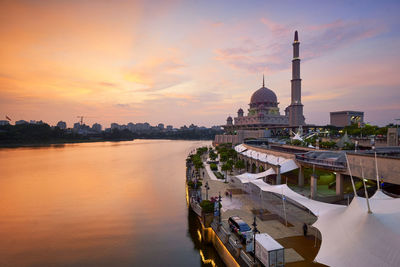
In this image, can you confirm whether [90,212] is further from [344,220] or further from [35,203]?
[344,220]

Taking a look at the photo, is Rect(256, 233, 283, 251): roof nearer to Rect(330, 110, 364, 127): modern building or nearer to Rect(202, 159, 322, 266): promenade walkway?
Rect(202, 159, 322, 266): promenade walkway

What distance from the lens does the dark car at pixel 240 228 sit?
53.1 feet

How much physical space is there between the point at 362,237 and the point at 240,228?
27.1 ft

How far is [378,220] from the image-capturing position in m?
10.6

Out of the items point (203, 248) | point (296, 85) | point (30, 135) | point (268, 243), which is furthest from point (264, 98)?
point (30, 135)

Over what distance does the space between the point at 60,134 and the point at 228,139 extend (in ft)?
428

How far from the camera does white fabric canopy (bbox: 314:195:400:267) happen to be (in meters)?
9.52

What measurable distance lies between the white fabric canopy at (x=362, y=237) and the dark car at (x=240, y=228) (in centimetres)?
541

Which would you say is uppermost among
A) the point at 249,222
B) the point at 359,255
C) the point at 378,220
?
the point at 378,220

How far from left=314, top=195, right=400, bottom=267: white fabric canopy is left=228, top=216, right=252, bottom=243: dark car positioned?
541cm

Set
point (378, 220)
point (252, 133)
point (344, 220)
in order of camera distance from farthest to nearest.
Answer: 1. point (252, 133)
2. point (344, 220)
3. point (378, 220)

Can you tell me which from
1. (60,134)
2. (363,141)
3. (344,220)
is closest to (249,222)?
(344,220)

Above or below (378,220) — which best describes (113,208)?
below

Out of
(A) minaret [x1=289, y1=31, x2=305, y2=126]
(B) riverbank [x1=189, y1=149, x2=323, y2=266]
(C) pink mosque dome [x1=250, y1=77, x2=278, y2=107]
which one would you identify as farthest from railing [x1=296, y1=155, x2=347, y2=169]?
(C) pink mosque dome [x1=250, y1=77, x2=278, y2=107]
